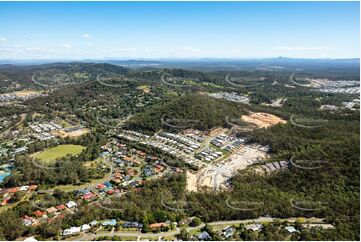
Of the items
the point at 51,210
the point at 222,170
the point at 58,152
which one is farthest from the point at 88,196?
the point at 222,170

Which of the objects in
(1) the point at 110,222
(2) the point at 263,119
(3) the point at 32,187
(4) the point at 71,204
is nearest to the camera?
(1) the point at 110,222

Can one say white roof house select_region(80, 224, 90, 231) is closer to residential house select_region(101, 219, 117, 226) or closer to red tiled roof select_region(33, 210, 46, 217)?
residential house select_region(101, 219, 117, 226)

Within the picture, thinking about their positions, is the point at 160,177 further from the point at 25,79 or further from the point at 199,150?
the point at 25,79

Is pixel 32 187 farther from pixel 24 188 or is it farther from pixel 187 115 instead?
pixel 187 115

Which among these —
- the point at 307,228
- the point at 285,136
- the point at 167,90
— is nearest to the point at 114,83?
the point at 167,90

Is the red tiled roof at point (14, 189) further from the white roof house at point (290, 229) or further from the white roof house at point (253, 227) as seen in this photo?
the white roof house at point (290, 229)

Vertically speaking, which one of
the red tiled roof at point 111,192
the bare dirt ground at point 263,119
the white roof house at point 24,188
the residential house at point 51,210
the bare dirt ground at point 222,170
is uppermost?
the bare dirt ground at point 263,119

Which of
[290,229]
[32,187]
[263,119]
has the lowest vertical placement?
[32,187]

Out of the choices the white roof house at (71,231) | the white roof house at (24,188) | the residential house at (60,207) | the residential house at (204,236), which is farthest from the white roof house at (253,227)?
the white roof house at (24,188)
